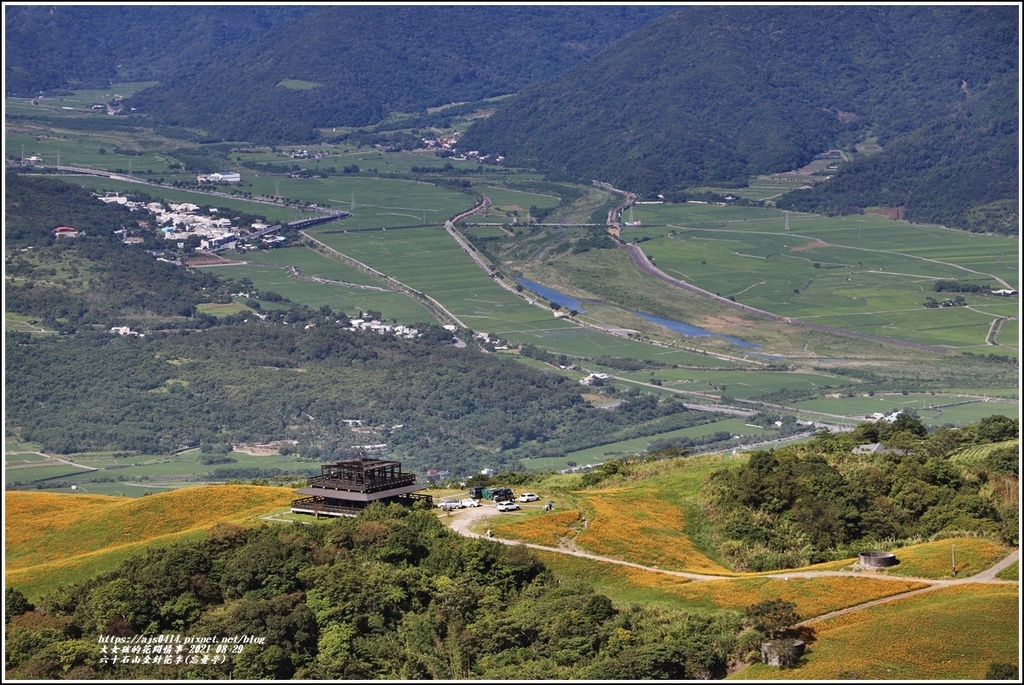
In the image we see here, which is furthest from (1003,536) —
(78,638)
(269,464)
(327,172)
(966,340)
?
(327,172)

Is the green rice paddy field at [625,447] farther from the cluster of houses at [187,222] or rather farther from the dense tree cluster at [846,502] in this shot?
the cluster of houses at [187,222]

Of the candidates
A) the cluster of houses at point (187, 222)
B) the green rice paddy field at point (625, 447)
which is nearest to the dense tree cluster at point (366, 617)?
the green rice paddy field at point (625, 447)

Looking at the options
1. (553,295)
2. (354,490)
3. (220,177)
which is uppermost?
(220,177)

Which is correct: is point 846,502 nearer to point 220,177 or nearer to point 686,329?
point 686,329

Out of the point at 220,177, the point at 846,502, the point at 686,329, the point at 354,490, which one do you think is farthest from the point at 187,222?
the point at 846,502

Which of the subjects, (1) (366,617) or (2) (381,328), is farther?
(2) (381,328)

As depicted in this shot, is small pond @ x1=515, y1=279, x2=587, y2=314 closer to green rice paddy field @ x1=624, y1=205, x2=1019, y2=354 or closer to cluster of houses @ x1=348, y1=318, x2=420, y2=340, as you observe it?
green rice paddy field @ x1=624, y1=205, x2=1019, y2=354

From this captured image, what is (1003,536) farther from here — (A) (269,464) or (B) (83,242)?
(B) (83,242)

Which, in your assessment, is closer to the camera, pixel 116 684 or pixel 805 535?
pixel 116 684
